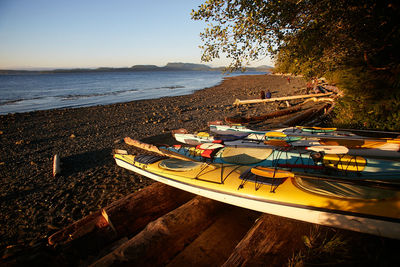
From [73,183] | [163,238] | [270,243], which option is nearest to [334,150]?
[270,243]

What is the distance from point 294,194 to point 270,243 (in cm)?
114

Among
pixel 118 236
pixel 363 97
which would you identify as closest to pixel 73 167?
pixel 118 236

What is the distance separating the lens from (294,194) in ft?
11.6

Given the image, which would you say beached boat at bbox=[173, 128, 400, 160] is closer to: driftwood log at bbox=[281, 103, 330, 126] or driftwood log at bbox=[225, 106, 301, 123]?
driftwood log at bbox=[225, 106, 301, 123]

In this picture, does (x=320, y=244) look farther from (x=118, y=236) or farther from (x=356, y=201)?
(x=118, y=236)

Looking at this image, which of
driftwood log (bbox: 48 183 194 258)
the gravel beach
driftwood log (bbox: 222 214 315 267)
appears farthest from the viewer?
the gravel beach

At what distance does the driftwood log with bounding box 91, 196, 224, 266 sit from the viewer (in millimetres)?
2694

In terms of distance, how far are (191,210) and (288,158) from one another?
131 inches

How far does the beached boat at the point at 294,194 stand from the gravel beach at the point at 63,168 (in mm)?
2085

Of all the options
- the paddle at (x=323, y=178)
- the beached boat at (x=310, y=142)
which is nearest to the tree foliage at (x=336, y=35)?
the beached boat at (x=310, y=142)

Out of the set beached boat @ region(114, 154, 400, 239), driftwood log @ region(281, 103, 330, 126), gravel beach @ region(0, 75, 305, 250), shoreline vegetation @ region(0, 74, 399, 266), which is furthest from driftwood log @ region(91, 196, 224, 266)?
driftwood log @ region(281, 103, 330, 126)

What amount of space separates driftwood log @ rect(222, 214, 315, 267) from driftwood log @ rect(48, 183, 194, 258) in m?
2.03

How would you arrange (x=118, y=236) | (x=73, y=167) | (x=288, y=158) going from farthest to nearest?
(x=73, y=167), (x=288, y=158), (x=118, y=236)

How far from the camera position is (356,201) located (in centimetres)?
308
